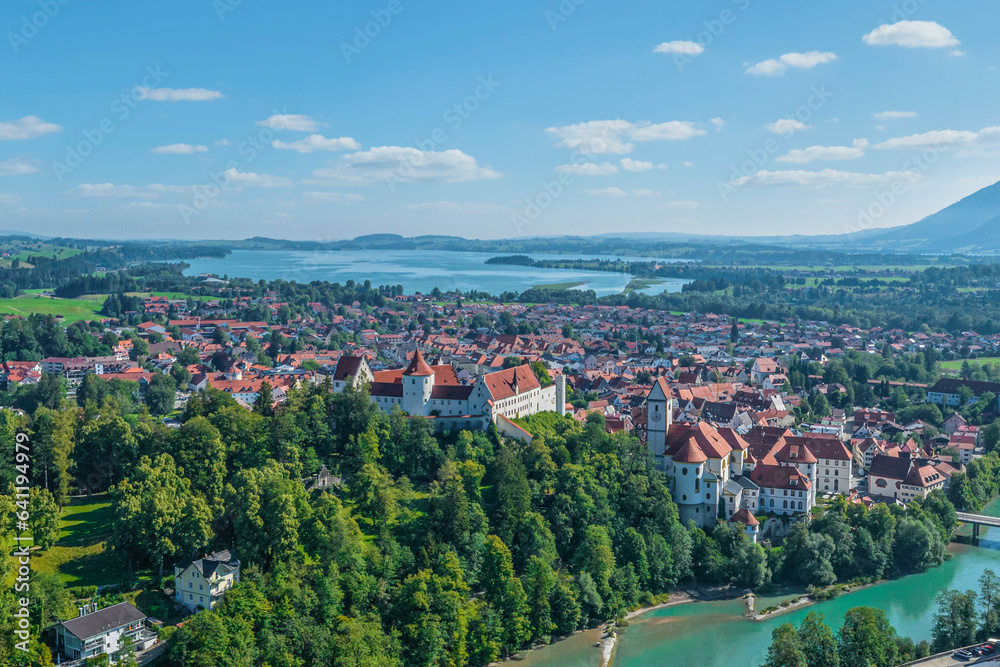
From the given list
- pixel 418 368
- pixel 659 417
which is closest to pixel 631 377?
pixel 659 417

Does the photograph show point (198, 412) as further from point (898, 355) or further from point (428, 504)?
point (898, 355)

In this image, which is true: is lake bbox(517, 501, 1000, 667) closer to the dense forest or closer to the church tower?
the dense forest

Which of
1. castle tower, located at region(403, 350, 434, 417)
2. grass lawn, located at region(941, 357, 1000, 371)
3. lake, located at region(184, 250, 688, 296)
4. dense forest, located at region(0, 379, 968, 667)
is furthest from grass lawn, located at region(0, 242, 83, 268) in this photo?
grass lawn, located at region(941, 357, 1000, 371)

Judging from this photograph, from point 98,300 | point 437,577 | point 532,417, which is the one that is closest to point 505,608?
point 437,577

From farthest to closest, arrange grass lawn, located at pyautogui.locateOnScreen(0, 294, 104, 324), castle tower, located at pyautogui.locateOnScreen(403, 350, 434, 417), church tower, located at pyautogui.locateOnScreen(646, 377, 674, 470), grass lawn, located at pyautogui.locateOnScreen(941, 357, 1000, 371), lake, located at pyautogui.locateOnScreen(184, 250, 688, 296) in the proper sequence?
1. lake, located at pyautogui.locateOnScreen(184, 250, 688, 296)
2. grass lawn, located at pyautogui.locateOnScreen(0, 294, 104, 324)
3. grass lawn, located at pyautogui.locateOnScreen(941, 357, 1000, 371)
4. church tower, located at pyautogui.locateOnScreen(646, 377, 674, 470)
5. castle tower, located at pyautogui.locateOnScreen(403, 350, 434, 417)

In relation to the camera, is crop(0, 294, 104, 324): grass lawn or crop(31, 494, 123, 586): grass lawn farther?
crop(0, 294, 104, 324): grass lawn

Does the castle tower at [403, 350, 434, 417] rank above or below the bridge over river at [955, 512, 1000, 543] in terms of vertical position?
above
